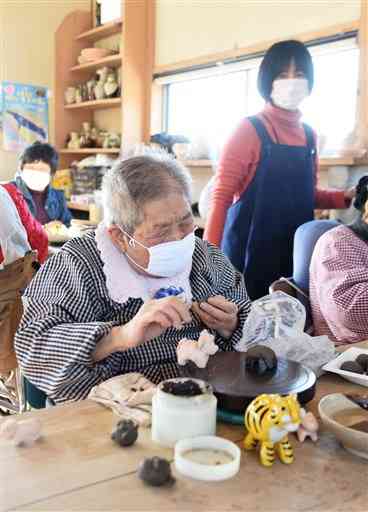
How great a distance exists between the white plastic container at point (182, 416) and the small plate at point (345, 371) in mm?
400

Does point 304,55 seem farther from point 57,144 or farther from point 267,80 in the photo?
point 57,144

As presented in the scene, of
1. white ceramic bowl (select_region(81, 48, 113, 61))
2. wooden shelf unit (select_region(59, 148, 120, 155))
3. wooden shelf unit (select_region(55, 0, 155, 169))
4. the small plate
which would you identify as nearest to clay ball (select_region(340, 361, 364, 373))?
the small plate

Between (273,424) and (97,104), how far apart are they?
443 centimetres

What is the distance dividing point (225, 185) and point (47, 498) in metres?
1.67

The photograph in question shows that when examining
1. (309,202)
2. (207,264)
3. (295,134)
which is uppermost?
(295,134)

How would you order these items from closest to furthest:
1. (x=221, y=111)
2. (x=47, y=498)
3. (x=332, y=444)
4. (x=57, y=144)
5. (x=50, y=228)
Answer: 1. (x=47, y=498)
2. (x=332, y=444)
3. (x=50, y=228)
4. (x=221, y=111)
5. (x=57, y=144)

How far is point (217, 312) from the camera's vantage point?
4.23 ft

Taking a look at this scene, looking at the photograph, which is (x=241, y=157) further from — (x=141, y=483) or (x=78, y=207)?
(x=78, y=207)

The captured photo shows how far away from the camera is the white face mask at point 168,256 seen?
1282mm

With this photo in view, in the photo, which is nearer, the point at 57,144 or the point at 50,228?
the point at 50,228

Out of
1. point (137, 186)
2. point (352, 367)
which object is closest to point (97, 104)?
point (137, 186)

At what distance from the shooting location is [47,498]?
0.68m

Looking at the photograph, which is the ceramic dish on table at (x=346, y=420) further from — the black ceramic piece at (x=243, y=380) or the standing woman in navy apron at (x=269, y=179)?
the standing woman in navy apron at (x=269, y=179)

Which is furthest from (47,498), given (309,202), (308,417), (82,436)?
(309,202)
